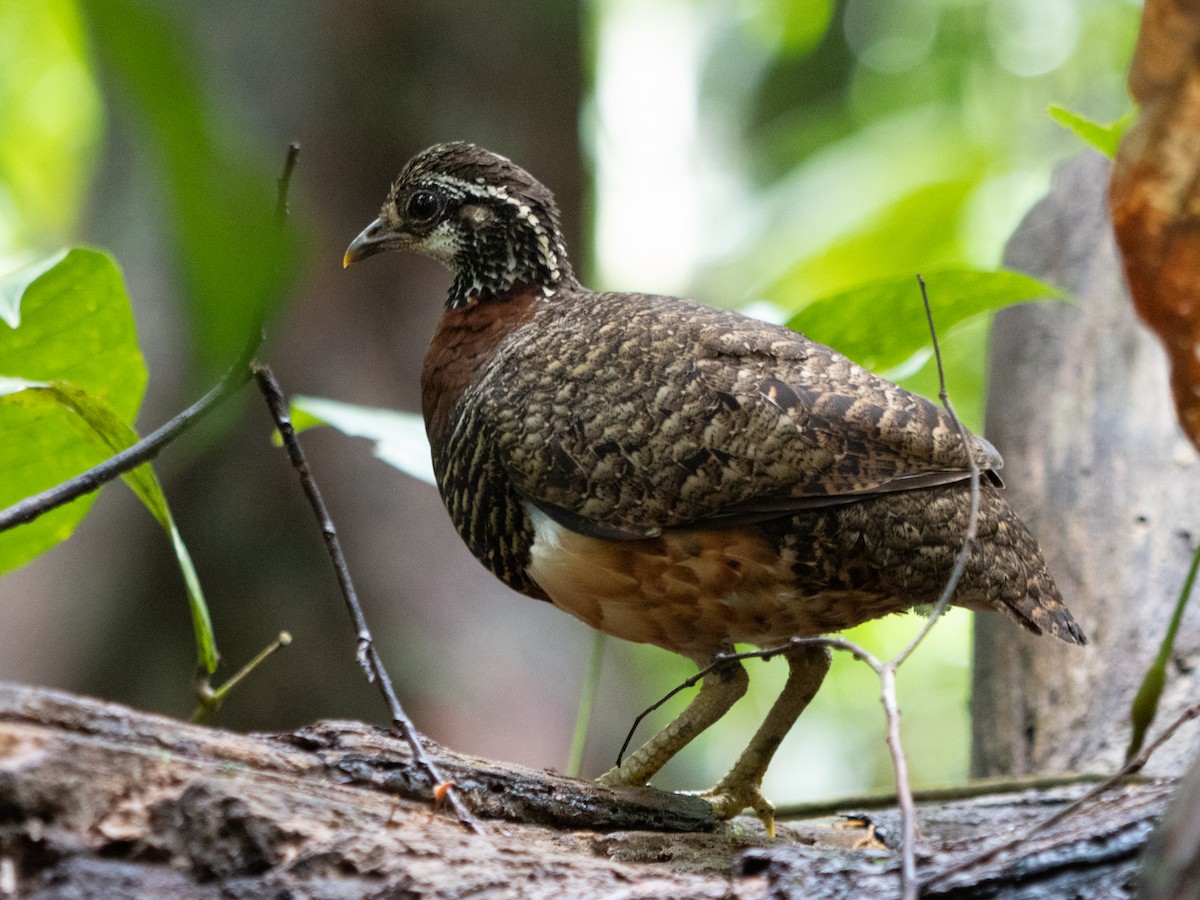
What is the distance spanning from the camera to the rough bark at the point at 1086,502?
4.23 metres

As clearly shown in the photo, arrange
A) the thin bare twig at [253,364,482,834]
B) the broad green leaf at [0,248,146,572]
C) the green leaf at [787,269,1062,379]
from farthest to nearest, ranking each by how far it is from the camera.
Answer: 1. the green leaf at [787,269,1062,379]
2. the broad green leaf at [0,248,146,572]
3. the thin bare twig at [253,364,482,834]

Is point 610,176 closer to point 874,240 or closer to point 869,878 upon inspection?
point 874,240

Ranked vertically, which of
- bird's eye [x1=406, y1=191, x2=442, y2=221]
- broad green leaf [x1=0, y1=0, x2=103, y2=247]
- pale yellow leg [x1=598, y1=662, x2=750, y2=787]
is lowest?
pale yellow leg [x1=598, y1=662, x2=750, y2=787]

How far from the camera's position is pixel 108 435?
2.63 meters

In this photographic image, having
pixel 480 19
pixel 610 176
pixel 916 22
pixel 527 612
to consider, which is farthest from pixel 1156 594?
pixel 916 22

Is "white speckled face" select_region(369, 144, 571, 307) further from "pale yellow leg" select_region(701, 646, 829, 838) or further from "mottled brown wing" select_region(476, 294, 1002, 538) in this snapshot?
"pale yellow leg" select_region(701, 646, 829, 838)

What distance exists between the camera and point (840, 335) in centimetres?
347

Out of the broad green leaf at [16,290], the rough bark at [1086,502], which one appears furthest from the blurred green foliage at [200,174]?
the rough bark at [1086,502]

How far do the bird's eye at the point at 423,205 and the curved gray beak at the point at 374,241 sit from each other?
4.5 inches

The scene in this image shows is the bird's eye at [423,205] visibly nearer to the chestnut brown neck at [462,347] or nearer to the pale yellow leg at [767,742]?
the chestnut brown neck at [462,347]

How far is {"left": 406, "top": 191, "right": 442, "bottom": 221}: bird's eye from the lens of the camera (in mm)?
3979

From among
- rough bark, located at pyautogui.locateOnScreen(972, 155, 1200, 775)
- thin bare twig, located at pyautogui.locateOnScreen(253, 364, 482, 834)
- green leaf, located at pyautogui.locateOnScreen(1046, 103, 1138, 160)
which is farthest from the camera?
rough bark, located at pyautogui.locateOnScreen(972, 155, 1200, 775)

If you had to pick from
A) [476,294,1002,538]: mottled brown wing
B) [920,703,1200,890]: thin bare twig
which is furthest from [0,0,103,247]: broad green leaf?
[920,703,1200,890]: thin bare twig

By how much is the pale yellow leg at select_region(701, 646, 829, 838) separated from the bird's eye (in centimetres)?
192
